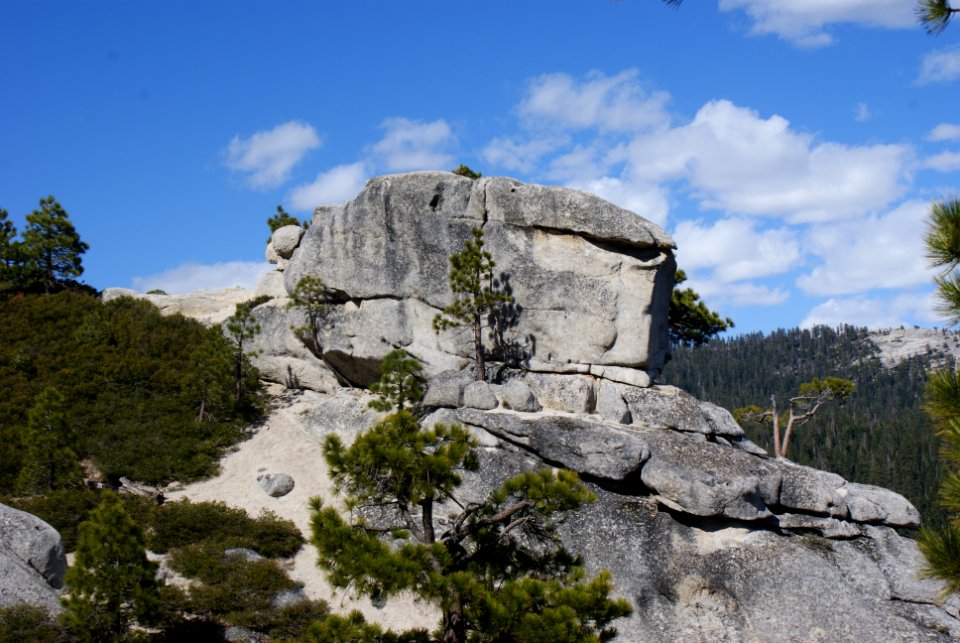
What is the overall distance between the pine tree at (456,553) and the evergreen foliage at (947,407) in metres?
6.17

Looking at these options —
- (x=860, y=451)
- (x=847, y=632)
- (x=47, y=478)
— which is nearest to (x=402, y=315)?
(x=47, y=478)

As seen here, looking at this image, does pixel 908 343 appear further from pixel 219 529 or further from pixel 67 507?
pixel 67 507

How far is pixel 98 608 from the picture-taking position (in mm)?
15906

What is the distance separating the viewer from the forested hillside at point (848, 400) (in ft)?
265

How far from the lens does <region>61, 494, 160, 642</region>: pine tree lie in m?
15.7

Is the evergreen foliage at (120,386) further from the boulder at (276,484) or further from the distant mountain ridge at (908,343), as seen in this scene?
the distant mountain ridge at (908,343)

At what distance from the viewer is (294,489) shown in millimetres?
27312

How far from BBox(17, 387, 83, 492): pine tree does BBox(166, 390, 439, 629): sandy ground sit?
343 centimetres

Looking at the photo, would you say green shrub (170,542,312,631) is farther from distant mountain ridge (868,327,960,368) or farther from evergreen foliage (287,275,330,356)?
distant mountain ridge (868,327,960,368)

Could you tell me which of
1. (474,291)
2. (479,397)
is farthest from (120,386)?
(479,397)

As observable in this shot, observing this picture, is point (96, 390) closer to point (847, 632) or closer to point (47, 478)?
point (47, 478)

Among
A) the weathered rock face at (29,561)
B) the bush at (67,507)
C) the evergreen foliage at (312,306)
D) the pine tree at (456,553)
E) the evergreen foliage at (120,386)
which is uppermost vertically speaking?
the evergreen foliage at (312,306)

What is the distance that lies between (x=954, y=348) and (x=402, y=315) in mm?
144408

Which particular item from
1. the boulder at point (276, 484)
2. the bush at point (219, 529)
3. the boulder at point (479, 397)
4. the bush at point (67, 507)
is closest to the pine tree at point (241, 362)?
the boulder at point (276, 484)
